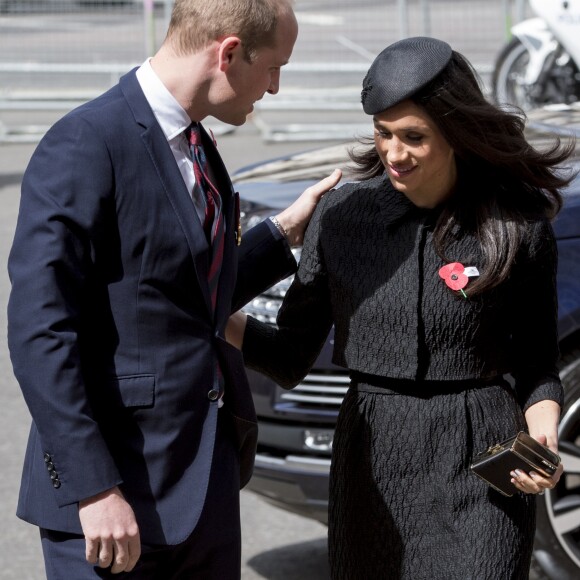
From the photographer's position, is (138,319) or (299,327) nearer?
(138,319)

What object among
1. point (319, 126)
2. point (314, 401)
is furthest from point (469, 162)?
point (319, 126)

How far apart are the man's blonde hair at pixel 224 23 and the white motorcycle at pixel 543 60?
7.55m

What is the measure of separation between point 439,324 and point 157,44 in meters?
12.3

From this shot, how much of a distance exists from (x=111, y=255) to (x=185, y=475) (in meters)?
0.48

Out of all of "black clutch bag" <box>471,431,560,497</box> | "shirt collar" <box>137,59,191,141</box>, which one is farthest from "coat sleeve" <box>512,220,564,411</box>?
"shirt collar" <box>137,59,191,141</box>

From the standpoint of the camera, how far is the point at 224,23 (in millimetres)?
2451

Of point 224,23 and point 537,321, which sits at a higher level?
point 224,23

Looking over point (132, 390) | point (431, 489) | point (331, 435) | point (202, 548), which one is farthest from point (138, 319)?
point (331, 435)

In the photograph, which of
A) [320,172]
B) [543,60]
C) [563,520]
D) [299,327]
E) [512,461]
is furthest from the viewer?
[543,60]

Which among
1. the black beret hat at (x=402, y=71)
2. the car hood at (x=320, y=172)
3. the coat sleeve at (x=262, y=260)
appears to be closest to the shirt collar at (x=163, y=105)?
the black beret hat at (x=402, y=71)

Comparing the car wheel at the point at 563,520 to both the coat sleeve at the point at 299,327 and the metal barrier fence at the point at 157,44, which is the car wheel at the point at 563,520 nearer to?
the coat sleeve at the point at 299,327

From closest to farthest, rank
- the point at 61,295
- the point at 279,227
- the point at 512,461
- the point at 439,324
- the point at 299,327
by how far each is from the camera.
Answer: the point at 61,295
the point at 512,461
the point at 439,324
the point at 299,327
the point at 279,227

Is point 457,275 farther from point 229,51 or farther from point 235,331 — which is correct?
point 229,51

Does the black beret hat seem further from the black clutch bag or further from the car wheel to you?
the car wheel
